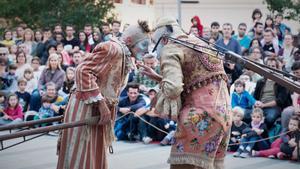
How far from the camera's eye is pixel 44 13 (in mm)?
17109

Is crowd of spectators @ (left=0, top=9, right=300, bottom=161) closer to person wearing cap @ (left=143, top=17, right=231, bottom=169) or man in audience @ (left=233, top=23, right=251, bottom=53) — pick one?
man in audience @ (left=233, top=23, right=251, bottom=53)

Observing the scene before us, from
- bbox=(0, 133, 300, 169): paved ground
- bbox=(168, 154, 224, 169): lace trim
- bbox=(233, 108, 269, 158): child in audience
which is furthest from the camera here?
bbox=(233, 108, 269, 158): child in audience

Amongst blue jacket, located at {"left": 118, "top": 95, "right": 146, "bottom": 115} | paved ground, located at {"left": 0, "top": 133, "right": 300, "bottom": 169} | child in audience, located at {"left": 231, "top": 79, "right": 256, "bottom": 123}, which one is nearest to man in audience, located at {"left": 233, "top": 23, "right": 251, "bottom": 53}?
child in audience, located at {"left": 231, "top": 79, "right": 256, "bottom": 123}

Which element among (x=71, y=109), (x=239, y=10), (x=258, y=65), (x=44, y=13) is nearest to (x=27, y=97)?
(x=44, y=13)

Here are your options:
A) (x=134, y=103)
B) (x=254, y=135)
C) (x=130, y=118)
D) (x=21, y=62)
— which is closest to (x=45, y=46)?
(x=21, y=62)

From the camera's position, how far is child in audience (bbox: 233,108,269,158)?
9.20 meters

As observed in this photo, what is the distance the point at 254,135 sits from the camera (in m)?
9.24

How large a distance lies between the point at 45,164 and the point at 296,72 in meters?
3.48

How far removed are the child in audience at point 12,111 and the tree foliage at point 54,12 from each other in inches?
206

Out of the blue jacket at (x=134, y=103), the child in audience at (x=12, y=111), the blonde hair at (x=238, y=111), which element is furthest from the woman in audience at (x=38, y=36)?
the blonde hair at (x=238, y=111)

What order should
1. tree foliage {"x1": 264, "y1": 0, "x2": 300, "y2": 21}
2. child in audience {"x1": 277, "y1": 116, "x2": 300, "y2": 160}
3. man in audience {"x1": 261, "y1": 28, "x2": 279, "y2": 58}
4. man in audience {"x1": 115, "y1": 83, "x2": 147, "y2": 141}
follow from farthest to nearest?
tree foliage {"x1": 264, "y1": 0, "x2": 300, "y2": 21}, man in audience {"x1": 261, "y1": 28, "x2": 279, "y2": 58}, man in audience {"x1": 115, "y1": 83, "x2": 147, "y2": 141}, child in audience {"x1": 277, "y1": 116, "x2": 300, "y2": 160}

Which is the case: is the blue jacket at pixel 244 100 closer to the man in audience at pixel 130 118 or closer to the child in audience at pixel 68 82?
the man in audience at pixel 130 118

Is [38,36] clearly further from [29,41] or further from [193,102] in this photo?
[193,102]

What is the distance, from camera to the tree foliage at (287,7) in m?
16.2
